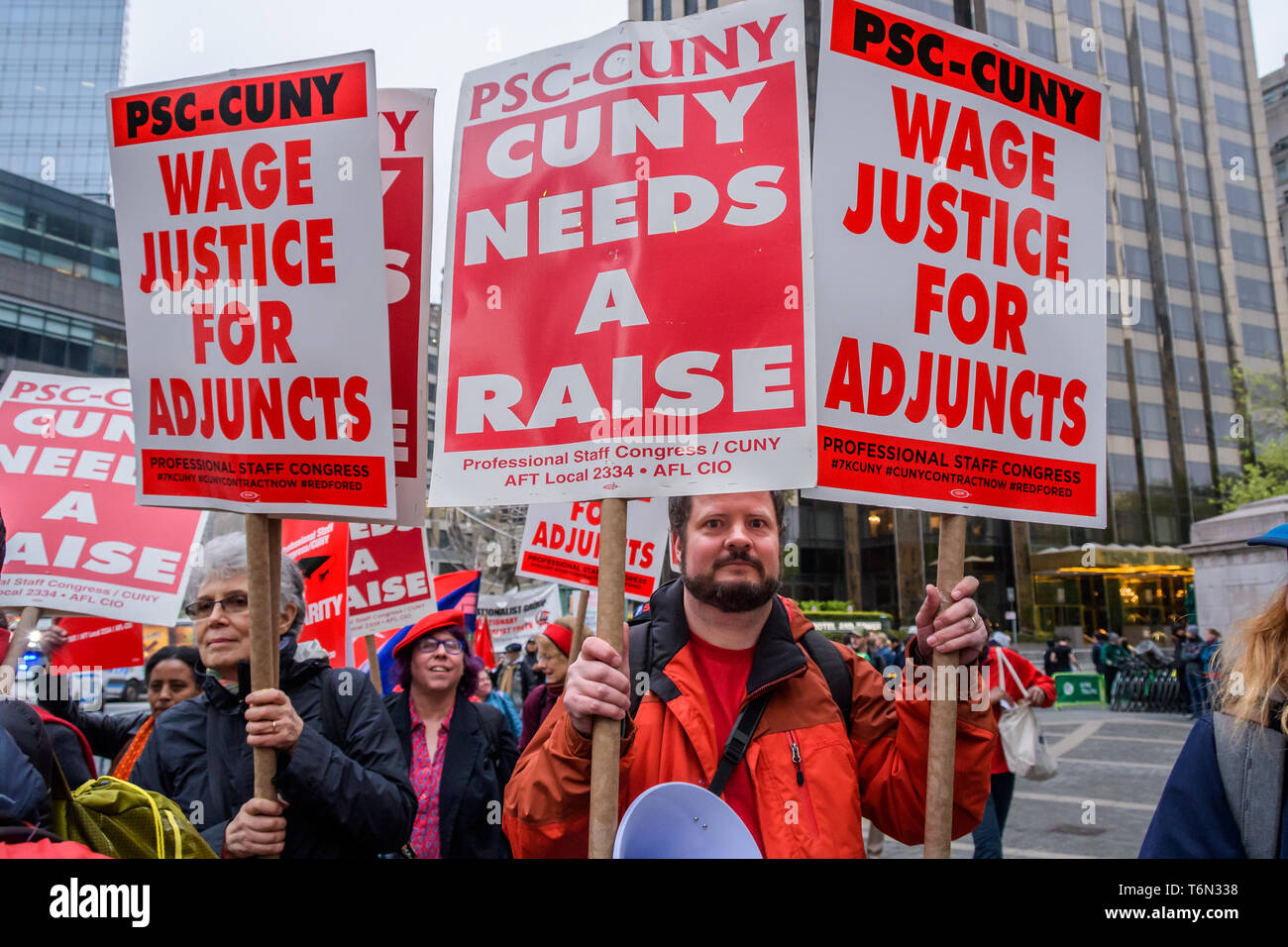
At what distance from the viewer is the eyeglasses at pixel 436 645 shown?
441 cm

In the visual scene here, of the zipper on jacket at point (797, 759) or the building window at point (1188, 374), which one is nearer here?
the zipper on jacket at point (797, 759)

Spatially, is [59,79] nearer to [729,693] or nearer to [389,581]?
[389,581]

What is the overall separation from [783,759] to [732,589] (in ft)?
1.37

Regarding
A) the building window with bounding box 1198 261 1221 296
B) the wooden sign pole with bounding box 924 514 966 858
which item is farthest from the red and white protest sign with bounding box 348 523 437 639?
the building window with bounding box 1198 261 1221 296

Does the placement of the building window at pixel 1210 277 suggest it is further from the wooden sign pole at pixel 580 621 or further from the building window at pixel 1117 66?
the wooden sign pole at pixel 580 621

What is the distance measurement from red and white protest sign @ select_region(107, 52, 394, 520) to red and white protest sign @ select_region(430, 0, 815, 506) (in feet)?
0.83

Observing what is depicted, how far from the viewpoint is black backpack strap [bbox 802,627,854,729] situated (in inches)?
89.9

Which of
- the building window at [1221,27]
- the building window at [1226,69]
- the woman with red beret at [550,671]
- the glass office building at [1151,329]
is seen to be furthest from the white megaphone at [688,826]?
the building window at [1221,27]

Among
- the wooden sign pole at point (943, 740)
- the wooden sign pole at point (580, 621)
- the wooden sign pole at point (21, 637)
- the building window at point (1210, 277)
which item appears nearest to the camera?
the wooden sign pole at point (943, 740)

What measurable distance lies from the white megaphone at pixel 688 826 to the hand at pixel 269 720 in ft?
3.28

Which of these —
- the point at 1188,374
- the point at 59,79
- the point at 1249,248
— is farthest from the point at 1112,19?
the point at 59,79

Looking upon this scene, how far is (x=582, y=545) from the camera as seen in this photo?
5.92 meters

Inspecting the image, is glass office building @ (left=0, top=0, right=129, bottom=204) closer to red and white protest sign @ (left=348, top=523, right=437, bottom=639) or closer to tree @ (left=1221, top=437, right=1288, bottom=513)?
tree @ (left=1221, top=437, right=1288, bottom=513)
